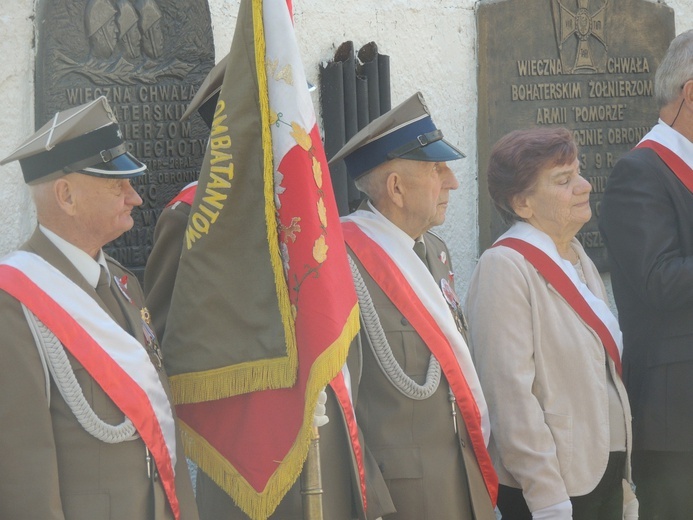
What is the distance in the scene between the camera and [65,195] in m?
2.67

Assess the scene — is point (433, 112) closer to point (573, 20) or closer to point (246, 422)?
point (573, 20)

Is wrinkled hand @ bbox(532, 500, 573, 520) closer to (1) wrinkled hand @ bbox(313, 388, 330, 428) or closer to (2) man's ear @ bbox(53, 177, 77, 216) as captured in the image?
(1) wrinkled hand @ bbox(313, 388, 330, 428)

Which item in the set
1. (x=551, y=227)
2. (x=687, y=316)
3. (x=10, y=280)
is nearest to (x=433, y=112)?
(x=551, y=227)

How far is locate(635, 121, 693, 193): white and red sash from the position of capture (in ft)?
12.6

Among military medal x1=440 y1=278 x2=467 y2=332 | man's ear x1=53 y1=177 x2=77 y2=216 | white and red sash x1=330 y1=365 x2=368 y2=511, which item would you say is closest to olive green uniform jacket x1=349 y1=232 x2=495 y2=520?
white and red sash x1=330 y1=365 x2=368 y2=511

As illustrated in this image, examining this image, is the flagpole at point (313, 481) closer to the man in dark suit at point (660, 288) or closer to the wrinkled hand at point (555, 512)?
the wrinkled hand at point (555, 512)

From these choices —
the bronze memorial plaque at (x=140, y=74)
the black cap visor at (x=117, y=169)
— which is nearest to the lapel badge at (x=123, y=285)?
the black cap visor at (x=117, y=169)

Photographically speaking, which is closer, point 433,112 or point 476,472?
point 476,472

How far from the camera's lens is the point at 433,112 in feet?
15.4

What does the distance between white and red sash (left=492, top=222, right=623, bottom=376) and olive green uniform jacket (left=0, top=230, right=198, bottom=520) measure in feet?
4.81

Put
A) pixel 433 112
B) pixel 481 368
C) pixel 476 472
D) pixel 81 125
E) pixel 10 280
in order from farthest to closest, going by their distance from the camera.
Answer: pixel 433 112, pixel 481 368, pixel 476 472, pixel 81 125, pixel 10 280

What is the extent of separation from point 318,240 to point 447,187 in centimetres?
69

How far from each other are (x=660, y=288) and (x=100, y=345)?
1.95 meters

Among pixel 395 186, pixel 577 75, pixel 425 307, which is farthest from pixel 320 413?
pixel 577 75
